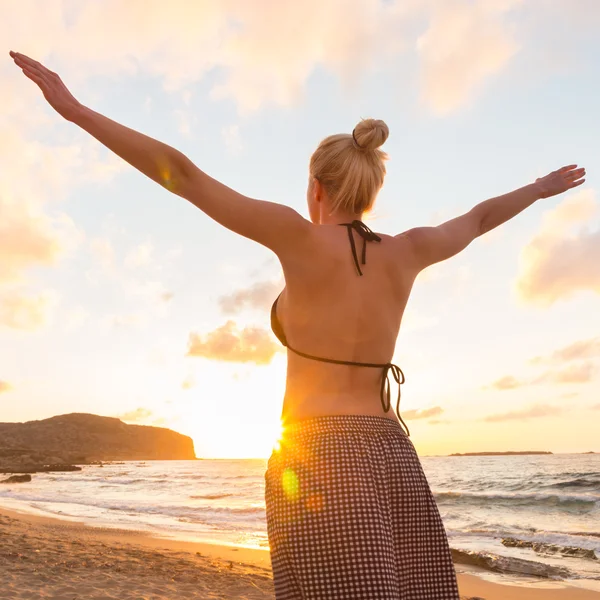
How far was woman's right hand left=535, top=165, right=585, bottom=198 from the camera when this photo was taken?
2.64 metres

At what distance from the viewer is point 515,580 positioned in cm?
841

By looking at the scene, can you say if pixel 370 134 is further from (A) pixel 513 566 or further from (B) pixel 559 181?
(A) pixel 513 566

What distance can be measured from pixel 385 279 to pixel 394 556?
2.46 feet

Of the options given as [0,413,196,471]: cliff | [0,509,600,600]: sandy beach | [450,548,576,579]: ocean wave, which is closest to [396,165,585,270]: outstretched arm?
[0,509,600,600]: sandy beach

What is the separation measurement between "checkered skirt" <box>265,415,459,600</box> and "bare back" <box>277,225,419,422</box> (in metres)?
0.06

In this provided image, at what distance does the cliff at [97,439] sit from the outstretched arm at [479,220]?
10768 centimetres

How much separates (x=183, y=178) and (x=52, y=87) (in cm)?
44

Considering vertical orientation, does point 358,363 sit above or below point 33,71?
below

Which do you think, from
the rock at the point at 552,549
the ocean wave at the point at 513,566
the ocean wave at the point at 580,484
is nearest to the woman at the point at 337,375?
the ocean wave at the point at 513,566

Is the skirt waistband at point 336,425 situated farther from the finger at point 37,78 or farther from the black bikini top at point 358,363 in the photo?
the finger at point 37,78

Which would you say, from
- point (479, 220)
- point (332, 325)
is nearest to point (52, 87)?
point (332, 325)

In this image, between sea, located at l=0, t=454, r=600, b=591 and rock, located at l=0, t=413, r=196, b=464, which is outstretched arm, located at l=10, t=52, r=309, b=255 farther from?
rock, located at l=0, t=413, r=196, b=464

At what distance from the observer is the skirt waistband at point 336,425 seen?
5.38ft

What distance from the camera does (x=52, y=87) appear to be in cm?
163
